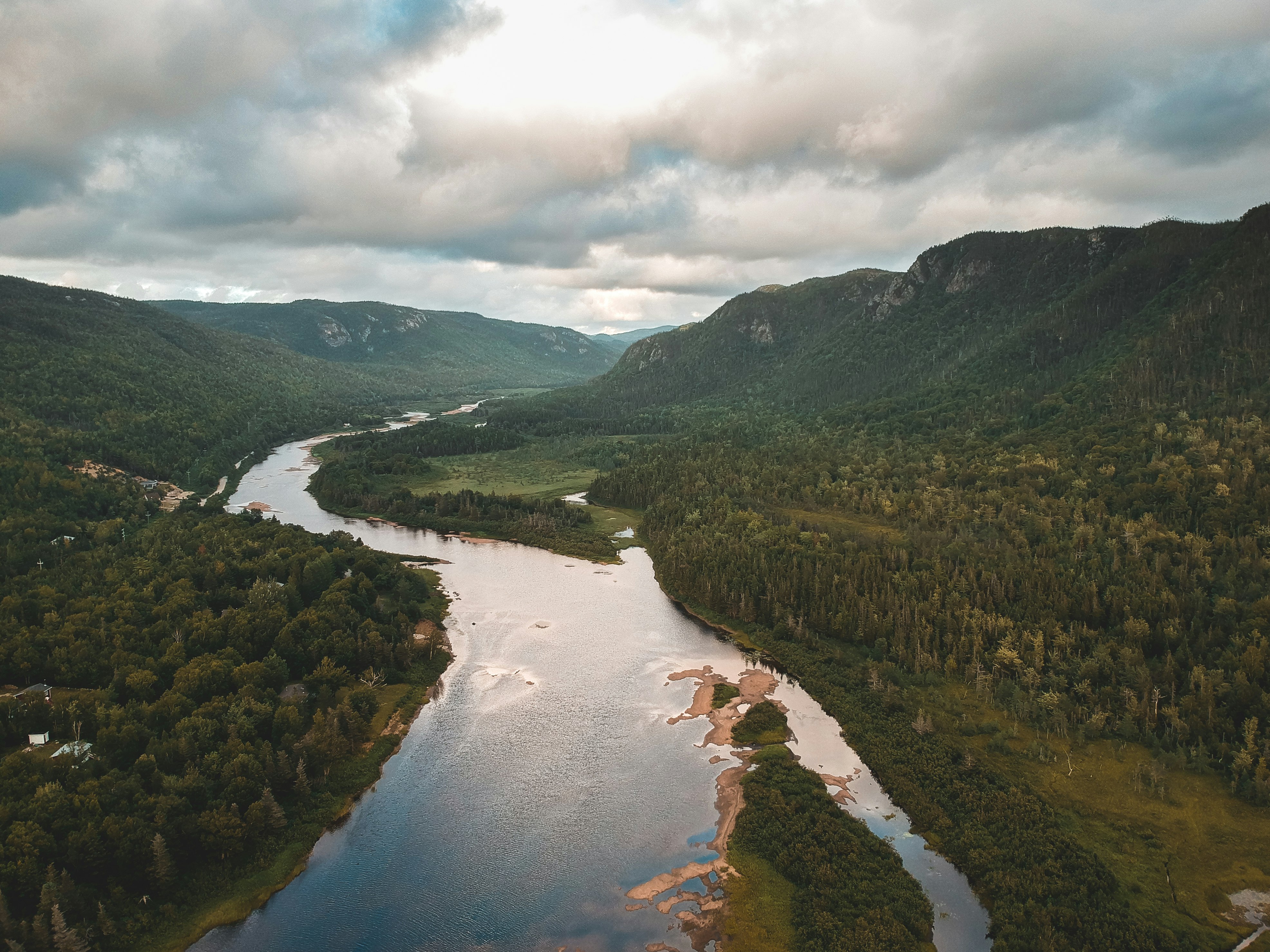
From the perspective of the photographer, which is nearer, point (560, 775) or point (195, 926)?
point (195, 926)

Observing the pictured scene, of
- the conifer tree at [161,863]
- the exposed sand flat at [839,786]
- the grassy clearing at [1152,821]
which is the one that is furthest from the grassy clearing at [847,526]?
the conifer tree at [161,863]

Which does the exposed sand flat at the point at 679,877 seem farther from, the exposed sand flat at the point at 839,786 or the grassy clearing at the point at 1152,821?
the grassy clearing at the point at 1152,821

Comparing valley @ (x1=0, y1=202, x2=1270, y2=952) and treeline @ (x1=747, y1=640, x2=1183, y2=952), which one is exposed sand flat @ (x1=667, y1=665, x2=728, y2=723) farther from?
treeline @ (x1=747, y1=640, x2=1183, y2=952)

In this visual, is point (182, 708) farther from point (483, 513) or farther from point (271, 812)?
point (483, 513)

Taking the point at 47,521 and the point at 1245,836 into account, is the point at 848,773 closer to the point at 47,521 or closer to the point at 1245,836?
the point at 1245,836

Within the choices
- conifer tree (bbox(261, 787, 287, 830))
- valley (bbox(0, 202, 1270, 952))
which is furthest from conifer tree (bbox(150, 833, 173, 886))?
conifer tree (bbox(261, 787, 287, 830))

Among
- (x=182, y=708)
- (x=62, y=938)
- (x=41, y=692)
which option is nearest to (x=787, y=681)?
(x=182, y=708)

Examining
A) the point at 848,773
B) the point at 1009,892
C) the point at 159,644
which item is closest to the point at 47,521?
the point at 159,644
